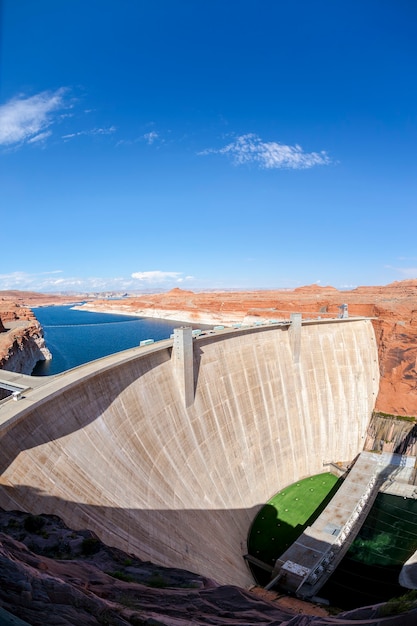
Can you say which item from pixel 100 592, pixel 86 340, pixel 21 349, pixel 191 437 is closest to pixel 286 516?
pixel 191 437

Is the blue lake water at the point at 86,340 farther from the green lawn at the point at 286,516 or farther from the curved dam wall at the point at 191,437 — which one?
the green lawn at the point at 286,516

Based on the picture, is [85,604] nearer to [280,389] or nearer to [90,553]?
[90,553]

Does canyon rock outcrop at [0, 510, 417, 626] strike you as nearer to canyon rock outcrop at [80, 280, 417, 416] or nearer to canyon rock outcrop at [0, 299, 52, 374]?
canyon rock outcrop at [0, 299, 52, 374]

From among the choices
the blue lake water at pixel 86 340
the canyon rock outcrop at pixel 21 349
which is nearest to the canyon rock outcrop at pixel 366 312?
the blue lake water at pixel 86 340

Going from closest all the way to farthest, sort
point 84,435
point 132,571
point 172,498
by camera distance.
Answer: point 132,571
point 84,435
point 172,498

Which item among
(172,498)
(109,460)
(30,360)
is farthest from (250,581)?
(30,360)

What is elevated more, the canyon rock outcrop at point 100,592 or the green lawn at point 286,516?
the canyon rock outcrop at point 100,592
